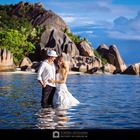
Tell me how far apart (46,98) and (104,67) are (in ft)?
258

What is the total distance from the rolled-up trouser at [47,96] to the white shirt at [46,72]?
0.22 m

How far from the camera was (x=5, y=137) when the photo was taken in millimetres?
4703

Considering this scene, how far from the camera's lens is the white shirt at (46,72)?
14.9 meters

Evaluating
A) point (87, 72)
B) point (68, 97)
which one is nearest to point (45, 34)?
point (87, 72)

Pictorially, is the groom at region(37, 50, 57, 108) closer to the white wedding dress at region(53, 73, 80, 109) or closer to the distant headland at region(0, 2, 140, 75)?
the white wedding dress at region(53, 73, 80, 109)

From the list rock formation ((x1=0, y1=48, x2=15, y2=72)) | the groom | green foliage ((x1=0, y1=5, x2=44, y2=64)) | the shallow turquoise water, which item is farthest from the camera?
green foliage ((x1=0, y1=5, x2=44, y2=64))

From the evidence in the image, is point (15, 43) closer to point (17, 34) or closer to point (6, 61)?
point (17, 34)

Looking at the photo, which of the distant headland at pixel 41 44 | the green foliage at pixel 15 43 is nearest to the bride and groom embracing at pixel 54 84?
the distant headland at pixel 41 44

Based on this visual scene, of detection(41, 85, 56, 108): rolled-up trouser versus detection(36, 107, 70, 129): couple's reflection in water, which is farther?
detection(41, 85, 56, 108): rolled-up trouser

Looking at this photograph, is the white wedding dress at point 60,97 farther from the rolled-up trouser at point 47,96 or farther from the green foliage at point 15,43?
the green foliage at point 15,43

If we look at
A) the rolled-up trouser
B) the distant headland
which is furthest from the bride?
the distant headland

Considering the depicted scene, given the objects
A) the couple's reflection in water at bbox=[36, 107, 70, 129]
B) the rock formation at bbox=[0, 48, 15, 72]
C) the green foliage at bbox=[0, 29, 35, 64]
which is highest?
the green foliage at bbox=[0, 29, 35, 64]

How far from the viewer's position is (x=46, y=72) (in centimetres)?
1516

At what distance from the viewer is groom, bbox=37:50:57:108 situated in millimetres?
14828
